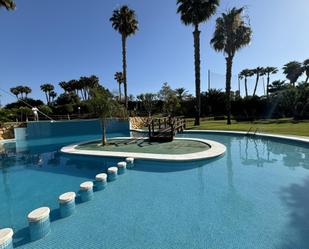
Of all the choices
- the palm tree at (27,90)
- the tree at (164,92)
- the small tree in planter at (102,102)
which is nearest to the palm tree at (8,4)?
the small tree in planter at (102,102)

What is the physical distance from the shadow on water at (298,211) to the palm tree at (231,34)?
1602 cm

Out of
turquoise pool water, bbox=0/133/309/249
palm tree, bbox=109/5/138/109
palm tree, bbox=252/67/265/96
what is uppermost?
palm tree, bbox=109/5/138/109

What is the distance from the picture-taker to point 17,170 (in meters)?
8.77

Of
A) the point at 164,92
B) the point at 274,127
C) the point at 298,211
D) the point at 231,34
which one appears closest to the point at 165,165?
the point at 298,211

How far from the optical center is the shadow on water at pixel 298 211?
10.8ft

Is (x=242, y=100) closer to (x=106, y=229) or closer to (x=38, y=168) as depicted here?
(x=38, y=168)

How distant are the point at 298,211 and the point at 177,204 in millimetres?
2461

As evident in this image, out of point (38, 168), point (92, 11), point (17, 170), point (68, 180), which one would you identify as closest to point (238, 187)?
point (68, 180)

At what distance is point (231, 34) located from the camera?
65.2 ft

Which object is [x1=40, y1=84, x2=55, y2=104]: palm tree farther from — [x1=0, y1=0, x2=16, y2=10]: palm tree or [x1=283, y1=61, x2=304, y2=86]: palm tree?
[x1=283, y1=61, x2=304, y2=86]: palm tree

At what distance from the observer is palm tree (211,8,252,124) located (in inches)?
781

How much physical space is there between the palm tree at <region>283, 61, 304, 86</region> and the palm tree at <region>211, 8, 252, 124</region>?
27.0 metres

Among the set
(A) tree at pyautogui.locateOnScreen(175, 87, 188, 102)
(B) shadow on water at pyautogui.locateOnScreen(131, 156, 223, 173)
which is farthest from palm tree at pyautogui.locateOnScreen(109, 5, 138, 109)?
(A) tree at pyautogui.locateOnScreen(175, 87, 188, 102)

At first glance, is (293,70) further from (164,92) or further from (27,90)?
(27,90)
